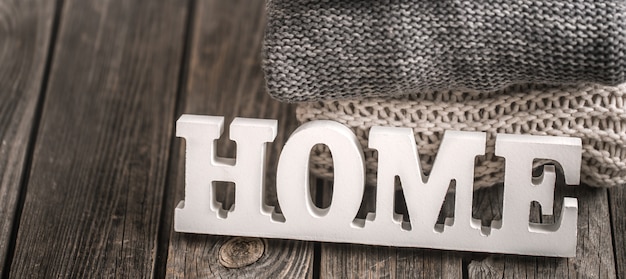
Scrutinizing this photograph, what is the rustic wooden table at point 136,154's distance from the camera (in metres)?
0.72

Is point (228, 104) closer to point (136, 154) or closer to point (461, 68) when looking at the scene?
point (136, 154)

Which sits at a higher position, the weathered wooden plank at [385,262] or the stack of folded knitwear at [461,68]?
the stack of folded knitwear at [461,68]

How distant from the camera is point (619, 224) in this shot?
2.43 feet

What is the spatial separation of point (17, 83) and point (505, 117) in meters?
0.56

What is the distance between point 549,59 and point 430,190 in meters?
0.15

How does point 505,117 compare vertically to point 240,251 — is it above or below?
above

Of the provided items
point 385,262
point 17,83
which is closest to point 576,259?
point 385,262

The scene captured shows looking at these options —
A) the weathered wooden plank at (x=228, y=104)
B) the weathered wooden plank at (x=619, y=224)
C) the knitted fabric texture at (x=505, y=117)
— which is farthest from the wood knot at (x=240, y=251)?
the weathered wooden plank at (x=619, y=224)

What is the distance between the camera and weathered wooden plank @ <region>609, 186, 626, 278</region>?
71 cm

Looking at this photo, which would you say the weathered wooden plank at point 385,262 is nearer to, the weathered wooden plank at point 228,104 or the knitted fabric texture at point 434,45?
the weathered wooden plank at point 228,104

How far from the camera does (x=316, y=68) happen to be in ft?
2.19

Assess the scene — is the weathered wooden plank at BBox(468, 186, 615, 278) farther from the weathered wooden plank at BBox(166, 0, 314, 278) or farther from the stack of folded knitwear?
the weathered wooden plank at BBox(166, 0, 314, 278)

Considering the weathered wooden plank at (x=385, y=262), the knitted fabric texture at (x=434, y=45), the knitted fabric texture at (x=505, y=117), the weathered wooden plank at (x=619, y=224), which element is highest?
the knitted fabric texture at (x=434, y=45)

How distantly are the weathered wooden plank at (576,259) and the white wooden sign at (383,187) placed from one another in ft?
0.06
